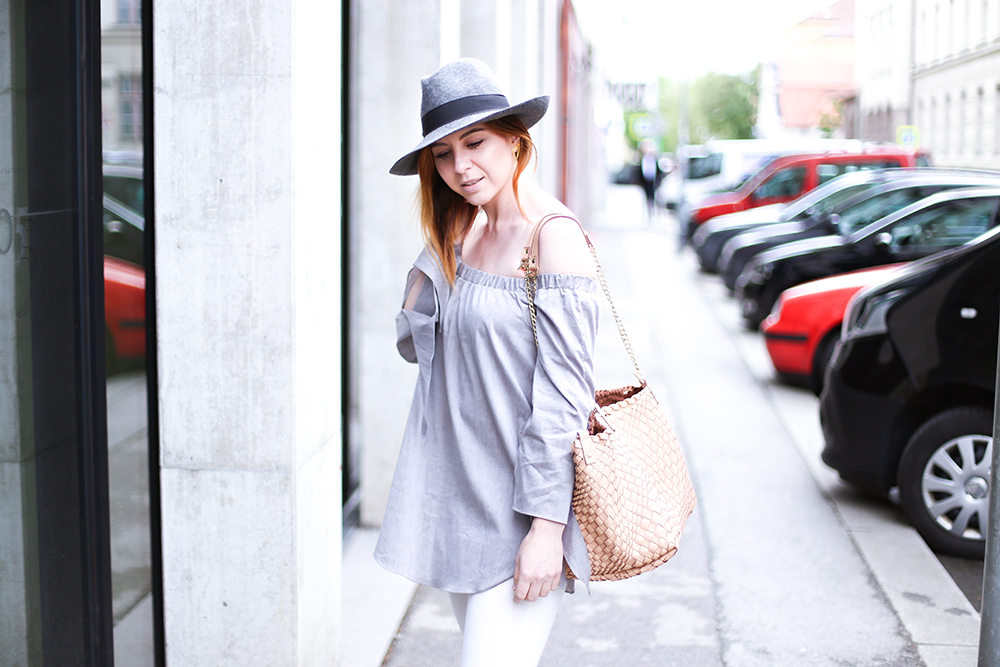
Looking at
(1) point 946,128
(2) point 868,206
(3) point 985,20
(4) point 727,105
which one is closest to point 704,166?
(3) point 985,20

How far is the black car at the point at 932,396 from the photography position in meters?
5.25

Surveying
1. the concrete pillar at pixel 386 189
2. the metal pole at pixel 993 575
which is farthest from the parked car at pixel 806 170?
the metal pole at pixel 993 575

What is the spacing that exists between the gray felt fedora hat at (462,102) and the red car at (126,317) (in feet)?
4.70

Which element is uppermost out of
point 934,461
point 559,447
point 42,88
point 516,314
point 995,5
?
point 995,5

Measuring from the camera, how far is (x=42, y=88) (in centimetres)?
287

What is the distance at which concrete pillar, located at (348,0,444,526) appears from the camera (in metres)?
5.17

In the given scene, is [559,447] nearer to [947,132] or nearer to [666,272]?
[666,272]

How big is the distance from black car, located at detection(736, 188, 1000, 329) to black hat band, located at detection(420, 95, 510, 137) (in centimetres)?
787

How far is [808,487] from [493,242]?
4417 millimetres

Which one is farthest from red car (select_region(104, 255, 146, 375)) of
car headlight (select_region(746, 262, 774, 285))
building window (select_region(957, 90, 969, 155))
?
building window (select_region(957, 90, 969, 155))

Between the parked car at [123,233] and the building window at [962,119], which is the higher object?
the building window at [962,119]

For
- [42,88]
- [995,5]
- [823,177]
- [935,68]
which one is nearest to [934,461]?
[42,88]

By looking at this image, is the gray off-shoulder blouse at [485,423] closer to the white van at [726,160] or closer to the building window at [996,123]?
the white van at [726,160]

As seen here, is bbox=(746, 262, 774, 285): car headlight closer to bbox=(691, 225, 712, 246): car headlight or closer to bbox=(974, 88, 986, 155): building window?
bbox=(691, 225, 712, 246): car headlight
